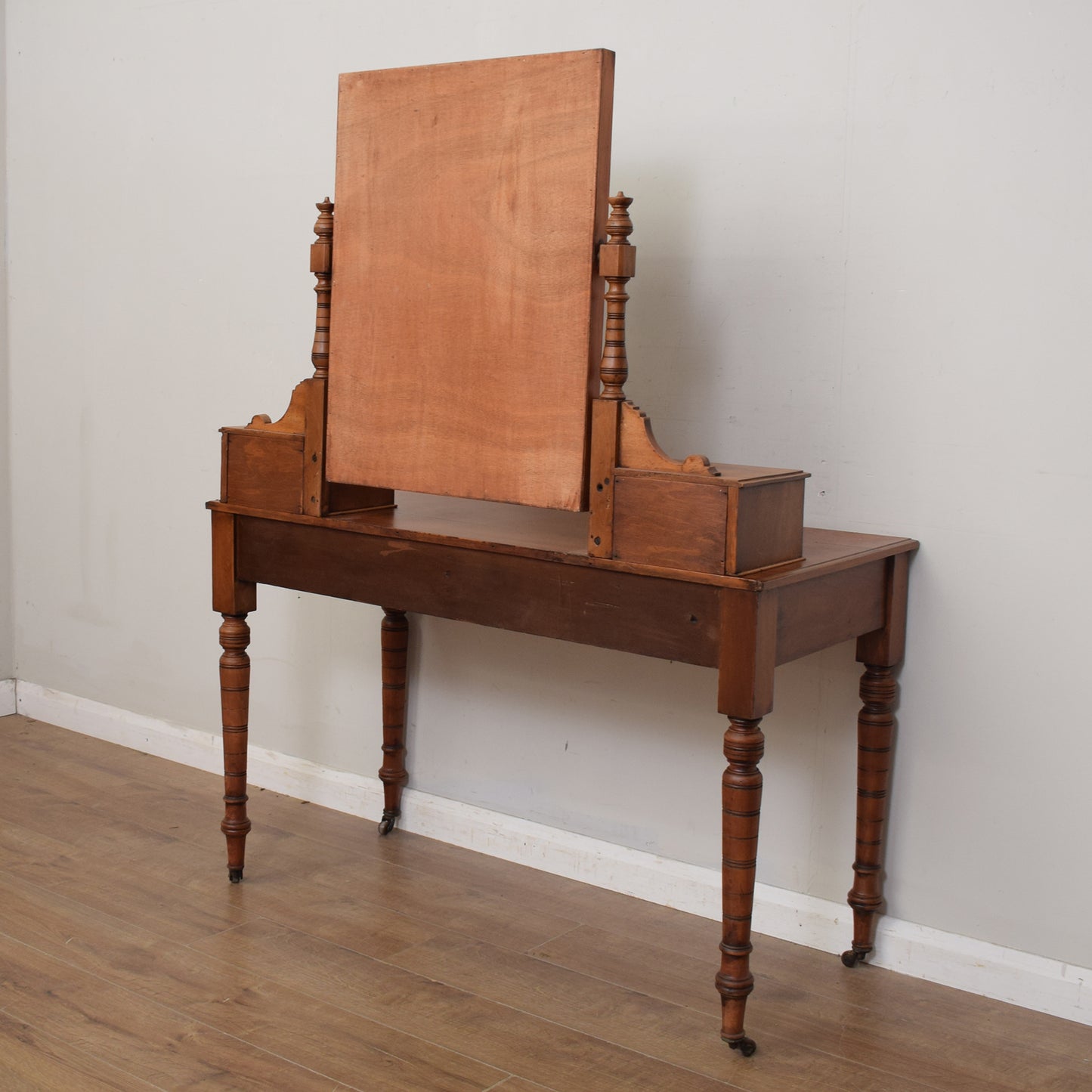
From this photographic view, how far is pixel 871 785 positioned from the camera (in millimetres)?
2643

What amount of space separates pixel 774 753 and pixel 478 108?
1456 mm

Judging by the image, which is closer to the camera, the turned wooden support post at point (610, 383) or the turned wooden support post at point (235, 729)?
the turned wooden support post at point (610, 383)

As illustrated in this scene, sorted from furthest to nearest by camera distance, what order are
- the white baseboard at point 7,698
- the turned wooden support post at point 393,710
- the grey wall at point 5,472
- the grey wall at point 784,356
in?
the white baseboard at point 7,698
the grey wall at point 5,472
the turned wooden support post at point 393,710
the grey wall at point 784,356

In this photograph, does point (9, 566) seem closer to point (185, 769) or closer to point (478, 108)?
point (185, 769)

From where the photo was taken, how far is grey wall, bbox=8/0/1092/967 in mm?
2486

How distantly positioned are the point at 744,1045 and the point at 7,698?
9.81 feet

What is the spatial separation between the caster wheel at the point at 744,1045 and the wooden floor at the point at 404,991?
0.02m

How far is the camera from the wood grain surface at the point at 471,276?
227cm

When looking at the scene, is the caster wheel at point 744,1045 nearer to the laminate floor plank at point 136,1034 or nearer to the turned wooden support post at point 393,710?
the laminate floor plank at point 136,1034

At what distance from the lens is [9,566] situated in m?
4.45

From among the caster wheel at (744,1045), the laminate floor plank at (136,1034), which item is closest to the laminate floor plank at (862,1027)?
Result: the caster wheel at (744,1045)

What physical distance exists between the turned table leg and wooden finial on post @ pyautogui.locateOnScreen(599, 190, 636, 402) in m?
0.82

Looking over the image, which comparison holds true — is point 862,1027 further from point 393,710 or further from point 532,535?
point 393,710

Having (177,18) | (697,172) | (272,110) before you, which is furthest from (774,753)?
(177,18)
